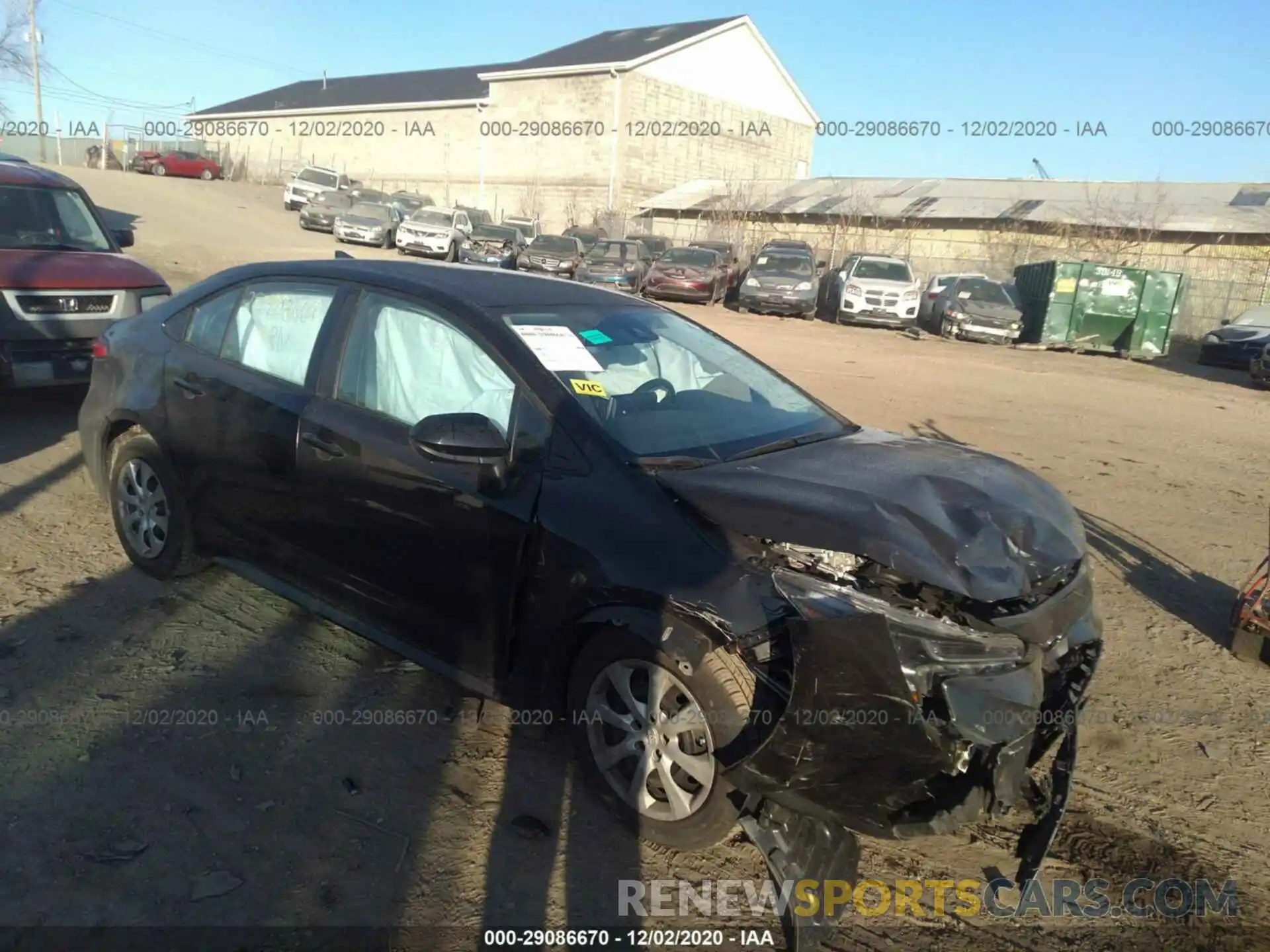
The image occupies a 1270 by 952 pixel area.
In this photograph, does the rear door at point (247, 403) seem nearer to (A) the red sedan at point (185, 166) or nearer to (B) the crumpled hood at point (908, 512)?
(B) the crumpled hood at point (908, 512)

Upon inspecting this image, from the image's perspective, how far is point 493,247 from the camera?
88.0 ft

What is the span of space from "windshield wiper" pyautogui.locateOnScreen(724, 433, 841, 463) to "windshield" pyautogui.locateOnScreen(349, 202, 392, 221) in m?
27.3

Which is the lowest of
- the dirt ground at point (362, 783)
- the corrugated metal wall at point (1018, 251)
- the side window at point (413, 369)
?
the dirt ground at point (362, 783)

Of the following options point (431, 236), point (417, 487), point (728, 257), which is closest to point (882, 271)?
point (728, 257)

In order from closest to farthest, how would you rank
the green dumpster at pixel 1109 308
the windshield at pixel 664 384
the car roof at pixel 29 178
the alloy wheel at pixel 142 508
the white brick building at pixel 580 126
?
1. the windshield at pixel 664 384
2. the alloy wheel at pixel 142 508
3. the car roof at pixel 29 178
4. the green dumpster at pixel 1109 308
5. the white brick building at pixel 580 126

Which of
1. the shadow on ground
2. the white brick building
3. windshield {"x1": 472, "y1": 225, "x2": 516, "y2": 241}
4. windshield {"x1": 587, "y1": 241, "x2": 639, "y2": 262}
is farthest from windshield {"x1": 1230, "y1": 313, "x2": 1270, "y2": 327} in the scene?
the white brick building

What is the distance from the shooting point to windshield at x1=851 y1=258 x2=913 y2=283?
74.1 ft

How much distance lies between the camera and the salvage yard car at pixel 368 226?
93.6 ft

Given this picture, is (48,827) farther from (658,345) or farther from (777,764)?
(658,345)

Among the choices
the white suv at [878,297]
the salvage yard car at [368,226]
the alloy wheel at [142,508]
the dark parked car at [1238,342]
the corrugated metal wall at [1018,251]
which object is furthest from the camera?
the salvage yard car at [368,226]

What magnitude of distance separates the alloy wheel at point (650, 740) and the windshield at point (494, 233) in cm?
2556

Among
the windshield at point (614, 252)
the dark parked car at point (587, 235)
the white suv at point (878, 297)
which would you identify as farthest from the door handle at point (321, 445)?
the dark parked car at point (587, 235)

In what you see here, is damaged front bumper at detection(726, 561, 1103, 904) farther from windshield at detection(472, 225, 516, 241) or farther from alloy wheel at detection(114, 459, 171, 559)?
windshield at detection(472, 225, 516, 241)

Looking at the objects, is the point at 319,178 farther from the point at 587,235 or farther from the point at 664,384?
the point at 664,384
